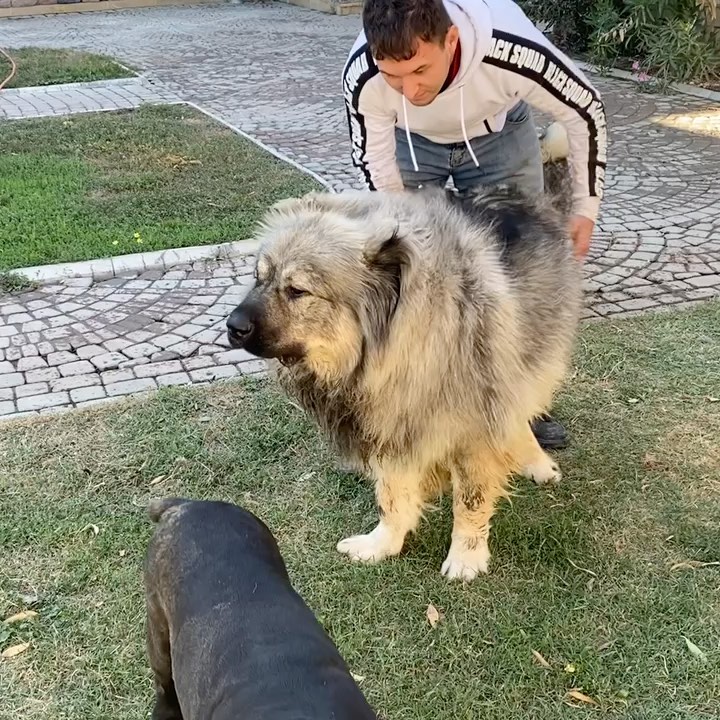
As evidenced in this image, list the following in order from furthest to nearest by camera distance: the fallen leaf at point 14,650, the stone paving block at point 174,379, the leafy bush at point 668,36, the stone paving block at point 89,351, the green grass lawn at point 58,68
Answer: the green grass lawn at point 58,68, the leafy bush at point 668,36, the stone paving block at point 89,351, the stone paving block at point 174,379, the fallen leaf at point 14,650

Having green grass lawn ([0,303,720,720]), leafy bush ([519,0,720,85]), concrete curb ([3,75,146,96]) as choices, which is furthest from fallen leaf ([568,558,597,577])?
concrete curb ([3,75,146,96])

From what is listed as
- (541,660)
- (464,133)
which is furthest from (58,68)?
(541,660)

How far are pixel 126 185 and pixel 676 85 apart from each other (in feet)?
22.9

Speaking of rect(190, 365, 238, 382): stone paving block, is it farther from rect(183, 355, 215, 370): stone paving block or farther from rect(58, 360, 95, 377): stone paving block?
rect(58, 360, 95, 377): stone paving block

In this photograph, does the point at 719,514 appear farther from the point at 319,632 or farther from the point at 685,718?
the point at 319,632

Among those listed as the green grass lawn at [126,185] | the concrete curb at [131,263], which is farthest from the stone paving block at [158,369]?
the green grass lawn at [126,185]

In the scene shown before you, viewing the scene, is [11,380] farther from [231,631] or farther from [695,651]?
[695,651]

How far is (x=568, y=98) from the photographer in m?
3.51

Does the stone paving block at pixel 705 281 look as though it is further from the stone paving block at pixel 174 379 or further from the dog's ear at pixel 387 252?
the dog's ear at pixel 387 252

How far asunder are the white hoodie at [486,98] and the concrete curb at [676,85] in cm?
757

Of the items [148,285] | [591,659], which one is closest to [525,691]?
[591,659]

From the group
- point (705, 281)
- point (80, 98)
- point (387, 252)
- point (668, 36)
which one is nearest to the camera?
point (387, 252)

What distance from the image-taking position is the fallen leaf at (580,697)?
115 inches

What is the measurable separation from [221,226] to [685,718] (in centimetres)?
489
